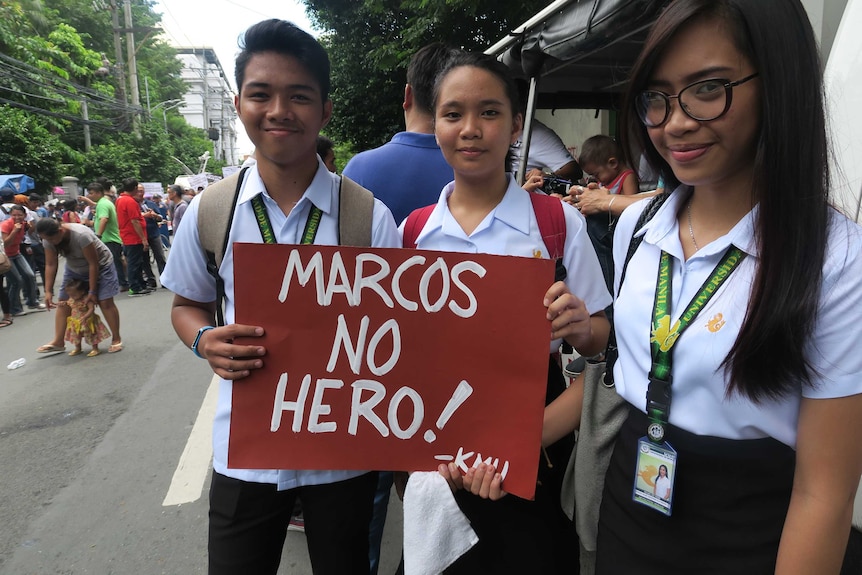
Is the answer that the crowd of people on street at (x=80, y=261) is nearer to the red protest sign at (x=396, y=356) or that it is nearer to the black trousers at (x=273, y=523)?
the black trousers at (x=273, y=523)

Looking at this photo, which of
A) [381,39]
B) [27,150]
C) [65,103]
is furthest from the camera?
[65,103]

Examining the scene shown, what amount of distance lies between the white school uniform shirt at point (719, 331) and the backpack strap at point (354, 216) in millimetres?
715

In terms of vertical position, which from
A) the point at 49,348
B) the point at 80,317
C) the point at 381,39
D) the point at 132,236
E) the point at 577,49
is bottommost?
the point at 49,348

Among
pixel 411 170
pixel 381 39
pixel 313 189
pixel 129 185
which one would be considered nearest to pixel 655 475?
pixel 313 189

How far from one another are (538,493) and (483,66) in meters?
1.21

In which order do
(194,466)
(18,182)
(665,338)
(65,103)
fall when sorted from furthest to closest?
(65,103) → (18,182) → (194,466) → (665,338)

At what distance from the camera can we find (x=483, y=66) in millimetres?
1574

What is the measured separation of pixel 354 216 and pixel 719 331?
98 cm

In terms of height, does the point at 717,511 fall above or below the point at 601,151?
below

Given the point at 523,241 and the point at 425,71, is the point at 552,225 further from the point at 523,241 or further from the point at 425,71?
the point at 425,71

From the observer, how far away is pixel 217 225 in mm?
1509

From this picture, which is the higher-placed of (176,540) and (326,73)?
(326,73)

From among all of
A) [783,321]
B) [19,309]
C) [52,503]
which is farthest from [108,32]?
[783,321]

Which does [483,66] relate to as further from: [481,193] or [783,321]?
[783,321]
